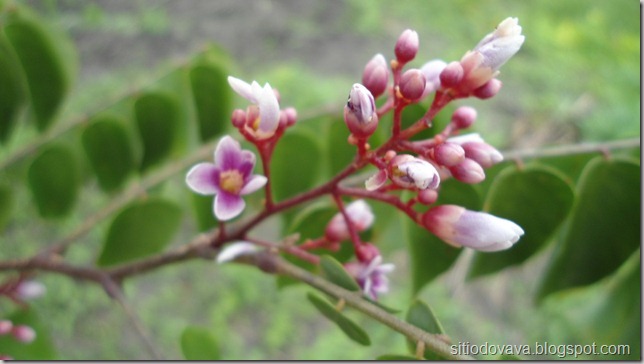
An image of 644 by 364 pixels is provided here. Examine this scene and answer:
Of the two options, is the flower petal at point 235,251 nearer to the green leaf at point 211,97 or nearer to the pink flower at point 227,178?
the pink flower at point 227,178

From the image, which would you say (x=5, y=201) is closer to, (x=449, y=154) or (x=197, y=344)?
(x=197, y=344)

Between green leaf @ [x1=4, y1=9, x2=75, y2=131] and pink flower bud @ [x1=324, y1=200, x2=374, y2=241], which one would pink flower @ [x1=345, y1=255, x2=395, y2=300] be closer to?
pink flower bud @ [x1=324, y1=200, x2=374, y2=241]

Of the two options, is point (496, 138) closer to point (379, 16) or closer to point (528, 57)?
point (528, 57)

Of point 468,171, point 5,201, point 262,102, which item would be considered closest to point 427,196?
point 468,171

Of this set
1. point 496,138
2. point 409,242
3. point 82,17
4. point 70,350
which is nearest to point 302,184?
point 409,242

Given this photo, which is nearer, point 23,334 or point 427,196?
point 427,196

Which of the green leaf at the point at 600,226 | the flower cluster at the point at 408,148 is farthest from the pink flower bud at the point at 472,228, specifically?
the green leaf at the point at 600,226

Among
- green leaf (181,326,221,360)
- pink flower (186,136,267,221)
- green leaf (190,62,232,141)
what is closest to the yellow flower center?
pink flower (186,136,267,221)
